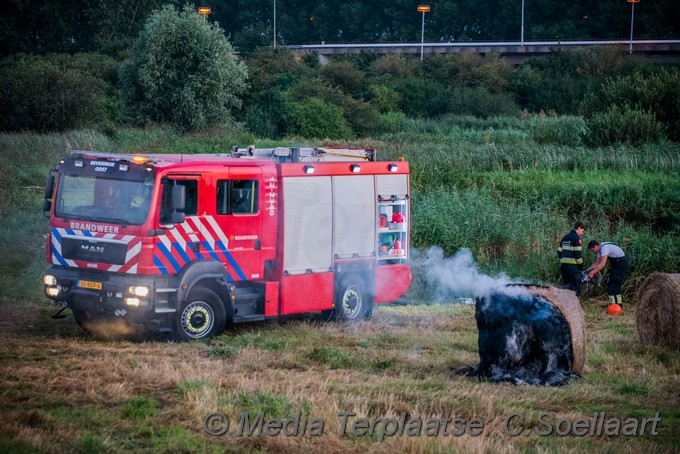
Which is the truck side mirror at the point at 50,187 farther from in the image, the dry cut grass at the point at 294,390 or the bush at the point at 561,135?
the bush at the point at 561,135

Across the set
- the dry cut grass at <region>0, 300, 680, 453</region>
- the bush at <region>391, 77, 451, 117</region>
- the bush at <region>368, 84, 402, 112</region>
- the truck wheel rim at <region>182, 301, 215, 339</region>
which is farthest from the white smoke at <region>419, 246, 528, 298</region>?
A: the bush at <region>391, 77, 451, 117</region>

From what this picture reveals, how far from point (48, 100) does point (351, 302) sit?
1249 inches

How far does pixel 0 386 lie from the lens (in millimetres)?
10617

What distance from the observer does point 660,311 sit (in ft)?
48.9

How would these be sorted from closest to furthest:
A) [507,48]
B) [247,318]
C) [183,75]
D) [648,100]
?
[247,318]
[648,100]
[183,75]
[507,48]

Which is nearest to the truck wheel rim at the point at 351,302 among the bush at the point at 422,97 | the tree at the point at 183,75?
the tree at the point at 183,75

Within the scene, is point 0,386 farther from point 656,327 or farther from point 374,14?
point 374,14

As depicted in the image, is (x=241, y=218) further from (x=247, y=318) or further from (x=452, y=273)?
(x=452, y=273)

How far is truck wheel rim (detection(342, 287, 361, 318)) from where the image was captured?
16.6 metres

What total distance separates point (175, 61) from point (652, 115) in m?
22.5

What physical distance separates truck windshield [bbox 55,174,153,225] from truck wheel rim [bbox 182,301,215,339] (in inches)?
56.5

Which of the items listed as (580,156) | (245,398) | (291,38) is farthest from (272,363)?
(291,38)

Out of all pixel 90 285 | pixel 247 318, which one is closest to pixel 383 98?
pixel 247 318

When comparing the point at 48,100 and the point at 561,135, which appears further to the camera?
the point at 48,100
